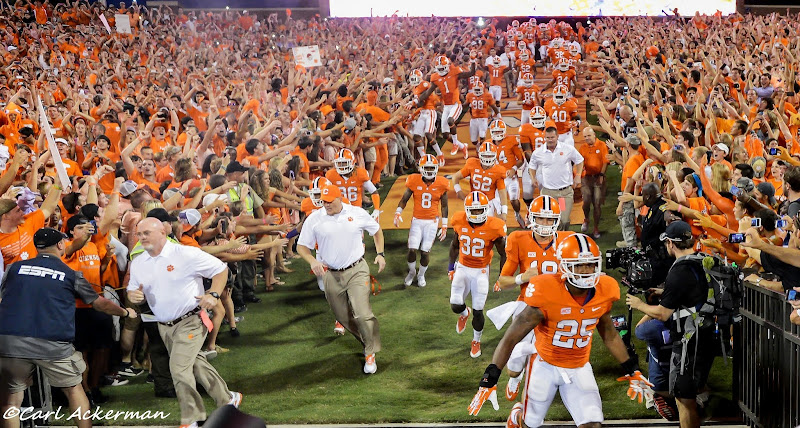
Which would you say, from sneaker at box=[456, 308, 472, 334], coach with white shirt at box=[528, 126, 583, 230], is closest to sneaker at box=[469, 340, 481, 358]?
sneaker at box=[456, 308, 472, 334]

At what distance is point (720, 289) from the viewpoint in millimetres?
6617

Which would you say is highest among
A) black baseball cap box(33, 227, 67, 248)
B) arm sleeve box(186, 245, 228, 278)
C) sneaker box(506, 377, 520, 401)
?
black baseball cap box(33, 227, 67, 248)

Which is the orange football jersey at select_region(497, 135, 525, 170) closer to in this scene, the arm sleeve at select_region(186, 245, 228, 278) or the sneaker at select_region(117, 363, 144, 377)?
the sneaker at select_region(117, 363, 144, 377)

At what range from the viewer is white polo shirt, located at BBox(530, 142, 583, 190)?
12250mm

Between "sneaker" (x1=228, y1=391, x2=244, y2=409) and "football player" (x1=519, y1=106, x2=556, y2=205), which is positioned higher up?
"football player" (x1=519, y1=106, x2=556, y2=205)

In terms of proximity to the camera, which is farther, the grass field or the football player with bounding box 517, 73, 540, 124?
the football player with bounding box 517, 73, 540, 124

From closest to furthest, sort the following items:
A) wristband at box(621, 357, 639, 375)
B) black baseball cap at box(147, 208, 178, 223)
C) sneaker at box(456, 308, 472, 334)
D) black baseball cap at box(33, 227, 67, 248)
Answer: wristband at box(621, 357, 639, 375)
black baseball cap at box(33, 227, 67, 248)
black baseball cap at box(147, 208, 178, 223)
sneaker at box(456, 308, 472, 334)

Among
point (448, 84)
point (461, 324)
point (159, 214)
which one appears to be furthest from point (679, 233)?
point (448, 84)

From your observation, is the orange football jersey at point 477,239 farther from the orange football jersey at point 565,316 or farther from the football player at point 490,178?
the orange football jersey at point 565,316

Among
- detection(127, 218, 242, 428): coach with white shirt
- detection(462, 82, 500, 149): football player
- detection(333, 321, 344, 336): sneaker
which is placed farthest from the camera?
detection(462, 82, 500, 149): football player

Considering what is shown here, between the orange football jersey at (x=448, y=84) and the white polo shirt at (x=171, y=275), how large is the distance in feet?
38.1

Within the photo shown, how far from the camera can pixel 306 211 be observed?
34.9ft

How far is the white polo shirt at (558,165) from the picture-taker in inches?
482

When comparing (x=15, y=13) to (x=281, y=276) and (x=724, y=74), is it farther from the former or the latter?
(x=724, y=74)
